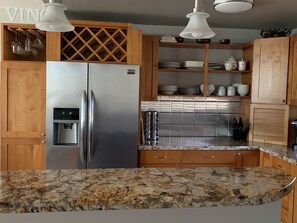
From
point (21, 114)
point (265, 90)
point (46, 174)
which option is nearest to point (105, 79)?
point (21, 114)

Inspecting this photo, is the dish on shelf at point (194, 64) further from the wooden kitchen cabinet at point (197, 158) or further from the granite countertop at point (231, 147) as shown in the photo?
the wooden kitchen cabinet at point (197, 158)

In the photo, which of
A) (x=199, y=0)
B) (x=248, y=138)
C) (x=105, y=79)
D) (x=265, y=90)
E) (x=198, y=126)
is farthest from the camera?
(x=198, y=126)

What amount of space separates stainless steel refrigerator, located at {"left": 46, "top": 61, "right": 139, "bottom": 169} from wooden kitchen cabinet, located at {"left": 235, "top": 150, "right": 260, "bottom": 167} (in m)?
1.22

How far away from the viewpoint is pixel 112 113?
302 centimetres

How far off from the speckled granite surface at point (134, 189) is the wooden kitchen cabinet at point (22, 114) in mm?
1761

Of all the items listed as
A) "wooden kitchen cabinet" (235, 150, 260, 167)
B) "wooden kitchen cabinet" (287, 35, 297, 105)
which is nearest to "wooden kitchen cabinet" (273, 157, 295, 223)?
"wooden kitchen cabinet" (235, 150, 260, 167)

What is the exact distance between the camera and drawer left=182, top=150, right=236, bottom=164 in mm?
3320

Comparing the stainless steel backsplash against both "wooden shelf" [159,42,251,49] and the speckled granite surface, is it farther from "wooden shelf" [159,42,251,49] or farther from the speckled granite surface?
the speckled granite surface

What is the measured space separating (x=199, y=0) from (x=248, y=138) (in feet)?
7.89

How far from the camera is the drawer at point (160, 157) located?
10.7 feet

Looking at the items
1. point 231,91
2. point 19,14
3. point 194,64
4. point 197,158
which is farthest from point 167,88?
point 19,14

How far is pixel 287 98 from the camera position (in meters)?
3.34

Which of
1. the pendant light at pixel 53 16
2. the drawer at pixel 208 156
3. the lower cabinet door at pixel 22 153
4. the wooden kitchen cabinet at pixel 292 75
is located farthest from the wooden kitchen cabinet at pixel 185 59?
the pendant light at pixel 53 16

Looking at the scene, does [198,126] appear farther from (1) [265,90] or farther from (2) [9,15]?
(2) [9,15]
